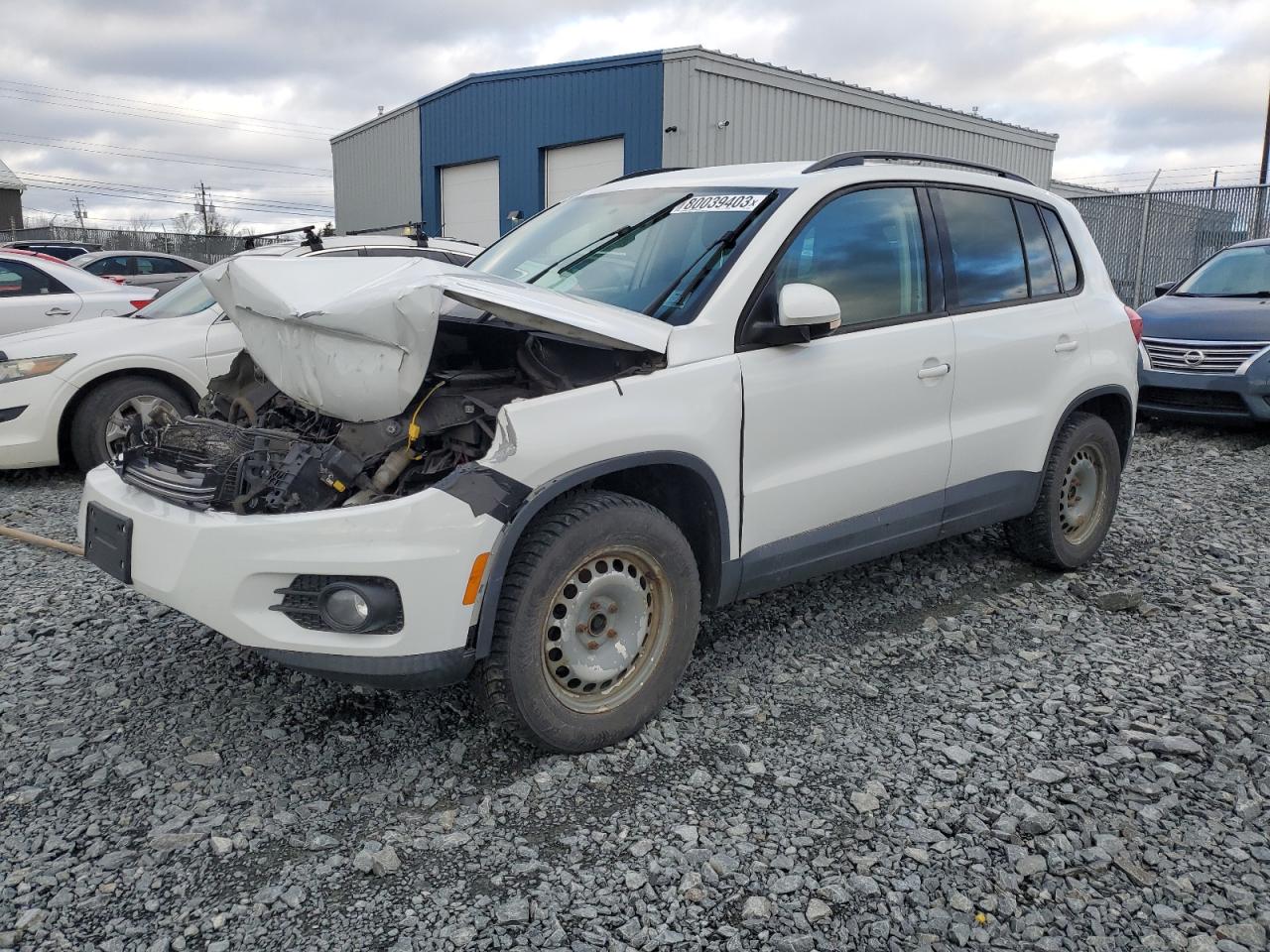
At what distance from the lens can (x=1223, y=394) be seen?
8453 millimetres

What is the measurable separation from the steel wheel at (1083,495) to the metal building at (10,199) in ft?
177

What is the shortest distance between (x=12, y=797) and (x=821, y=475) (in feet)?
9.08

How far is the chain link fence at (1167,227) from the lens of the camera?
A: 46.6 feet

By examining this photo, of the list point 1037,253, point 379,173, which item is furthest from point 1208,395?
point 379,173

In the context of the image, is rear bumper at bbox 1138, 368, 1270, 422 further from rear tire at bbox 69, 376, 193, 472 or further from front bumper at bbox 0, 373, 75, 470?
front bumper at bbox 0, 373, 75, 470

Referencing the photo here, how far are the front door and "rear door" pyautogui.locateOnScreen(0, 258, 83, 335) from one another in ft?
24.1

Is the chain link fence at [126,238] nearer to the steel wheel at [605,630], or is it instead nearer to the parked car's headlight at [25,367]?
the parked car's headlight at [25,367]

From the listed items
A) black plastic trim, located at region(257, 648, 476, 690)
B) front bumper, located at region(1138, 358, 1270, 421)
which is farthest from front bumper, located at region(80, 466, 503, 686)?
front bumper, located at region(1138, 358, 1270, 421)

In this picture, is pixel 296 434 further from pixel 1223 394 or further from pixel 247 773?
pixel 1223 394

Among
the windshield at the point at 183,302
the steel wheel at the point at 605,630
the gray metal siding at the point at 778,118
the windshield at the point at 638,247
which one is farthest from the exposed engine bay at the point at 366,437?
the gray metal siding at the point at 778,118

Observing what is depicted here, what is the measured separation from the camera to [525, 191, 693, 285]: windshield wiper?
153 inches

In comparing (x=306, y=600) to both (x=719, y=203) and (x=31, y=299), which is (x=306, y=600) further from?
(x=31, y=299)

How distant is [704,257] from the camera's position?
3.55m

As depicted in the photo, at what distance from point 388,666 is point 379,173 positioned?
23.8 m
